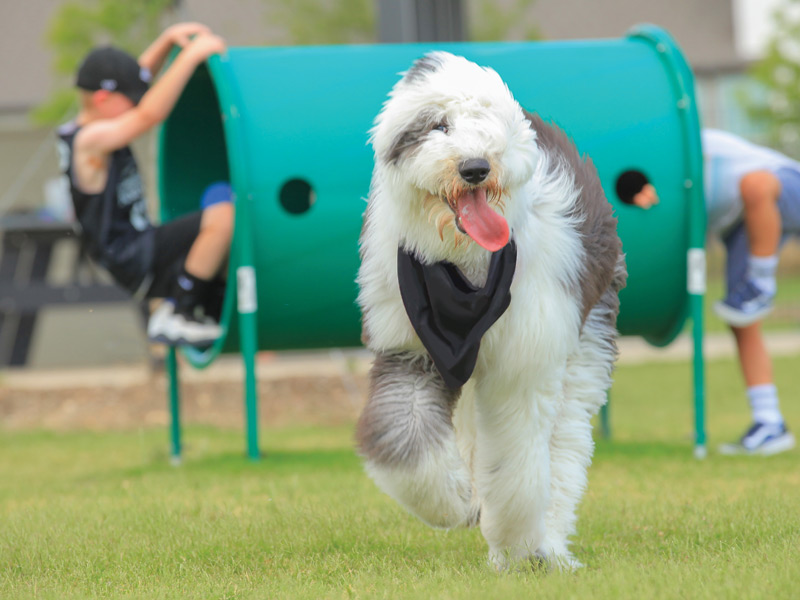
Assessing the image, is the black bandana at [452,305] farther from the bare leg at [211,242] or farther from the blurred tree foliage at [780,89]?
the blurred tree foliage at [780,89]

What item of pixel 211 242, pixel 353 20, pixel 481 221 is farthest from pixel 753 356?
pixel 353 20

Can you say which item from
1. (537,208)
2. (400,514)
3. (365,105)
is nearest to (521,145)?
(537,208)

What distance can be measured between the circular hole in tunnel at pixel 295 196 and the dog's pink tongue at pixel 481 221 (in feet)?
10.9

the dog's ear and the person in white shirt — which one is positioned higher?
the dog's ear

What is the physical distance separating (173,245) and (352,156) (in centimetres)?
125

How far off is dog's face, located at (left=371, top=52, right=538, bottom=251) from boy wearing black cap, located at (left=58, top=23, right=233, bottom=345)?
3230 millimetres

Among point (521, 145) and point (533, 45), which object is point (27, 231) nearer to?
point (533, 45)

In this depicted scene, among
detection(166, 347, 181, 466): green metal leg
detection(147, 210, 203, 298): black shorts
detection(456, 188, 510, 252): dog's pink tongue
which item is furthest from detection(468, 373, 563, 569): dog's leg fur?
detection(166, 347, 181, 466): green metal leg

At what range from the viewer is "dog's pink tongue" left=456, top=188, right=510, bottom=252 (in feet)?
10.1

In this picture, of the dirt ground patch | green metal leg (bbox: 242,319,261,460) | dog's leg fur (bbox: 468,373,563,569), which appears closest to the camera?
dog's leg fur (bbox: 468,373,563,569)

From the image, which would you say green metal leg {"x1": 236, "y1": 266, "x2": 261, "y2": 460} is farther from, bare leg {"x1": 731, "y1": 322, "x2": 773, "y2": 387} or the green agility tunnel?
bare leg {"x1": 731, "y1": 322, "x2": 773, "y2": 387}

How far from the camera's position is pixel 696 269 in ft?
20.2

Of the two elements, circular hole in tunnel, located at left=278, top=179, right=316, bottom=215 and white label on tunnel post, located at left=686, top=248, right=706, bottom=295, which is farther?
circular hole in tunnel, located at left=278, top=179, right=316, bottom=215

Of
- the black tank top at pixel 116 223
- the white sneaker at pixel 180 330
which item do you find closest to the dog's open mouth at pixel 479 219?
the white sneaker at pixel 180 330
